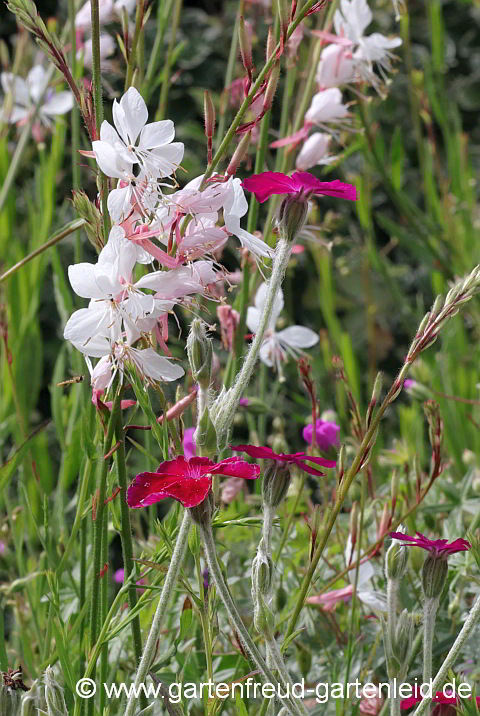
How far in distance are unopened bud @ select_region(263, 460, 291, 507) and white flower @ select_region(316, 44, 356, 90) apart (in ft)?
1.62

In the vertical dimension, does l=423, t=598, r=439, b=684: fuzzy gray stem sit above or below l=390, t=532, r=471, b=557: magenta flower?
below

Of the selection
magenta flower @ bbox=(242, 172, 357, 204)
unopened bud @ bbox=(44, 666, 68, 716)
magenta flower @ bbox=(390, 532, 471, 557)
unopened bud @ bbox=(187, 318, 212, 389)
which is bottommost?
unopened bud @ bbox=(44, 666, 68, 716)

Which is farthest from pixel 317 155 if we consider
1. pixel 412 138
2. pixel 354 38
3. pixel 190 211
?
pixel 412 138

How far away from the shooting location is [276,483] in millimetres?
506

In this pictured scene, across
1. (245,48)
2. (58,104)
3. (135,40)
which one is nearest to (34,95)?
(58,104)

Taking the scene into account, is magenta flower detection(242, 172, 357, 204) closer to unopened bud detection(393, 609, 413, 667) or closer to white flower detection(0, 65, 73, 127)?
unopened bud detection(393, 609, 413, 667)

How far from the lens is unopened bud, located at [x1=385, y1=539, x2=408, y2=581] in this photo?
527 millimetres

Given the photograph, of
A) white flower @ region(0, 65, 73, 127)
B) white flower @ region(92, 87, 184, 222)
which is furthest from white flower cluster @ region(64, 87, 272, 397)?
white flower @ region(0, 65, 73, 127)

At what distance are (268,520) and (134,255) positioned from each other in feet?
0.53

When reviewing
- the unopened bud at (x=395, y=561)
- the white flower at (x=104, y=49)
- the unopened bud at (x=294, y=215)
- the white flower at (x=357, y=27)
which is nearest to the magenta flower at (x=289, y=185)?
the unopened bud at (x=294, y=215)

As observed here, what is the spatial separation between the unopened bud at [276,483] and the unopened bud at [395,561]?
3.1 inches

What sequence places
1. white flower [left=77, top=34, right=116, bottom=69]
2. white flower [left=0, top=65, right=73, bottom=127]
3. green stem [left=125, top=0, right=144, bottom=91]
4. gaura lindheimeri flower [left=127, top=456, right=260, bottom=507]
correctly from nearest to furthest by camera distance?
1. gaura lindheimeri flower [left=127, top=456, right=260, bottom=507]
2. green stem [left=125, top=0, right=144, bottom=91]
3. white flower [left=77, top=34, right=116, bottom=69]
4. white flower [left=0, top=65, right=73, bottom=127]

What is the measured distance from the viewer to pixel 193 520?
0.44 metres

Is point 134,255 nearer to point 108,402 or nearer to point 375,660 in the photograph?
point 108,402
